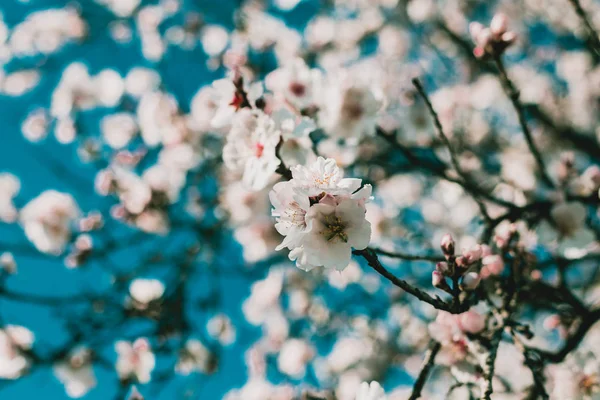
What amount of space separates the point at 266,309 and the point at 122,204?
86.6 inches

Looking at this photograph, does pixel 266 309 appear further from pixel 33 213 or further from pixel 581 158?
pixel 581 158

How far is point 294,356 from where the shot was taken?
4.86 meters

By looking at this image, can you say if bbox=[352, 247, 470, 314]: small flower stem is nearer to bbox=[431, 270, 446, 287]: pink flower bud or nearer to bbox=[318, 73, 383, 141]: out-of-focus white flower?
bbox=[431, 270, 446, 287]: pink flower bud

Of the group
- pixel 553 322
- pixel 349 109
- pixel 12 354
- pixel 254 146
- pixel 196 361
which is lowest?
pixel 196 361

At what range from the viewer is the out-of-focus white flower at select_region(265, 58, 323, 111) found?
195 centimetres

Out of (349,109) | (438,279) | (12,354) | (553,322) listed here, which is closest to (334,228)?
(438,279)

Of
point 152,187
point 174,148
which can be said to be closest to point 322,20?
point 174,148

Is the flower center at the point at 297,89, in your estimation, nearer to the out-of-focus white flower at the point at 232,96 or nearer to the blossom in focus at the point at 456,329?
the out-of-focus white flower at the point at 232,96

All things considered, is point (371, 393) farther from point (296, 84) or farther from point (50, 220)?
point (50, 220)

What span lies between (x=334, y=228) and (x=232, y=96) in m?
0.80

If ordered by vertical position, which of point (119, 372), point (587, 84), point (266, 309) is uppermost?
point (587, 84)

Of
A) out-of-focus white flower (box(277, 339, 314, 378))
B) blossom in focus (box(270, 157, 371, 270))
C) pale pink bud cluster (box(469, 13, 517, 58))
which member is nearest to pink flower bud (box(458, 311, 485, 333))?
blossom in focus (box(270, 157, 371, 270))

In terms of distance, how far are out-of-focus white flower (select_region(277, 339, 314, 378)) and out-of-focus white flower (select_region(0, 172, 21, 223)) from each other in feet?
9.58

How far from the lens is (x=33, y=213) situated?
386 centimetres
